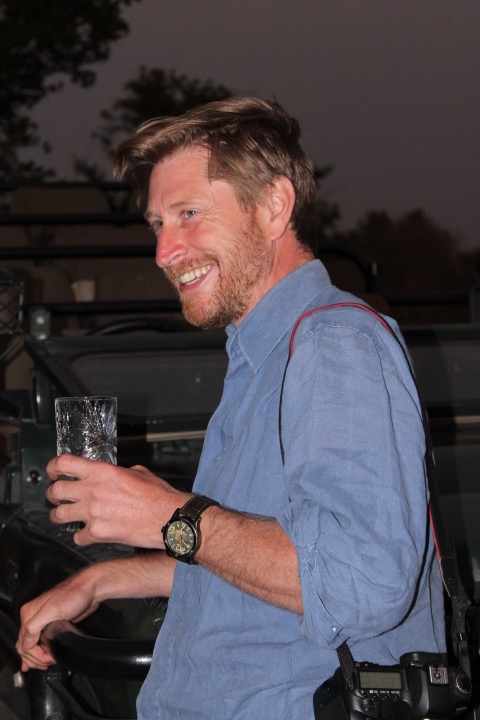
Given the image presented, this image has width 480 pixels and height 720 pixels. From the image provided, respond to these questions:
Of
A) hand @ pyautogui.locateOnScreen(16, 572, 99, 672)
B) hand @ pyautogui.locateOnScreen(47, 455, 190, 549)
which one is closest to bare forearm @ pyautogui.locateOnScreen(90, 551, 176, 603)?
hand @ pyautogui.locateOnScreen(16, 572, 99, 672)

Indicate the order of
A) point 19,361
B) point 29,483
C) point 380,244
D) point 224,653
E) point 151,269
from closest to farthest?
point 224,653
point 29,483
point 19,361
point 151,269
point 380,244

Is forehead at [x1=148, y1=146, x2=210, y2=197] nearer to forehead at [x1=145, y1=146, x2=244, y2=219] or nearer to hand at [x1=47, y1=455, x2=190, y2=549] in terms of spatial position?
forehead at [x1=145, y1=146, x2=244, y2=219]

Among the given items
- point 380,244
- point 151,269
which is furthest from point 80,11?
point 151,269

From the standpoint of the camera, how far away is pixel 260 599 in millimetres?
1633

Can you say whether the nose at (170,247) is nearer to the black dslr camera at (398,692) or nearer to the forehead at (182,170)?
the forehead at (182,170)

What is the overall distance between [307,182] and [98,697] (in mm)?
1237

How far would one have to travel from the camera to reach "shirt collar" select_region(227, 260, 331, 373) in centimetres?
182

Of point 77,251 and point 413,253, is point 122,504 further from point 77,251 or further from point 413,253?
point 413,253

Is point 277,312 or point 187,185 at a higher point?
point 187,185

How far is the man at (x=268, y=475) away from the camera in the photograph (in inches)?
60.7

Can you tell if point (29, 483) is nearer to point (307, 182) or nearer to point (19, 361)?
point (307, 182)

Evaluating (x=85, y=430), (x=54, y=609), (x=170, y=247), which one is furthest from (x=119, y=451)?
(x=170, y=247)

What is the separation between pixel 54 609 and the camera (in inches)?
87.4

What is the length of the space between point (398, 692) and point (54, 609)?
80 centimetres
